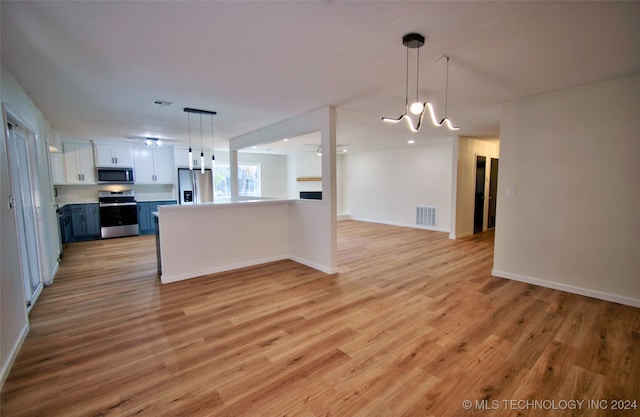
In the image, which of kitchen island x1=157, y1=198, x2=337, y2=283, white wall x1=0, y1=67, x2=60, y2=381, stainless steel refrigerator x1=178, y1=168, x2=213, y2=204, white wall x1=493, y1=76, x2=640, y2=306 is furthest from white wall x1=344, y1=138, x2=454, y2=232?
white wall x1=0, y1=67, x2=60, y2=381

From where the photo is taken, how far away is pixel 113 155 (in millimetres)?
7281

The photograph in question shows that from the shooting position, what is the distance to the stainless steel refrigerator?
7.79m

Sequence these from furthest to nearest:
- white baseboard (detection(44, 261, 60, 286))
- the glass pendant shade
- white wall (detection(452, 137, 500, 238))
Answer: white wall (detection(452, 137, 500, 238)), white baseboard (detection(44, 261, 60, 286)), the glass pendant shade

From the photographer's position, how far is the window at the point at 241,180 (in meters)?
8.92

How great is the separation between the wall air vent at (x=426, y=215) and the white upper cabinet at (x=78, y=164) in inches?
351

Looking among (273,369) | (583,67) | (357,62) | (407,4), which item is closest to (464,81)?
(583,67)

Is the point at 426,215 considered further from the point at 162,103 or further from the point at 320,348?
the point at 162,103

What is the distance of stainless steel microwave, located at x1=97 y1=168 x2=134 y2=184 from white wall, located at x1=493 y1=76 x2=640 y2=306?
8548 mm

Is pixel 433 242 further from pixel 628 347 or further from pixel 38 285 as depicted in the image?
→ pixel 38 285

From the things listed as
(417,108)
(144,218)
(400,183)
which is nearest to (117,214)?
(144,218)

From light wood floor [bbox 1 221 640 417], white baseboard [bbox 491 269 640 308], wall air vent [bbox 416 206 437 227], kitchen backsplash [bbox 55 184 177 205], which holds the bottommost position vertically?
light wood floor [bbox 1 221 640 417]

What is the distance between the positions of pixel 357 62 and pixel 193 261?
11.5 ft

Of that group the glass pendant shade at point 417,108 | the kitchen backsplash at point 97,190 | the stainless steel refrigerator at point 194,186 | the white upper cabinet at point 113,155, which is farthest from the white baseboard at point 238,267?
the white upper cabinet at point 113,155

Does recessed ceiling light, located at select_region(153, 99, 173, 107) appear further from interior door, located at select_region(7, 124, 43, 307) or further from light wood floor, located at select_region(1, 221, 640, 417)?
light wood floor, located at select_region(1, 221, 640, 417)
